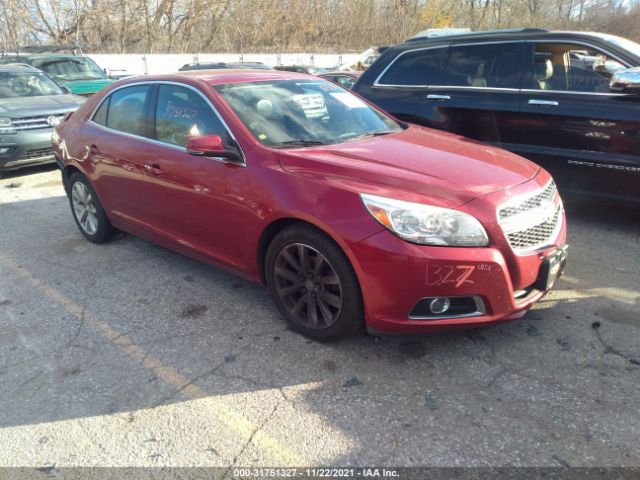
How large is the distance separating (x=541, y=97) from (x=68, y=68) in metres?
12.1

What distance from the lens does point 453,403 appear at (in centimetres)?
269

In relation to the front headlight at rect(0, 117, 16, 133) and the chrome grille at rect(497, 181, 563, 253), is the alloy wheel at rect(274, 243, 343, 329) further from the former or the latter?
the front headlight at rect(0, 117, 16, 133)

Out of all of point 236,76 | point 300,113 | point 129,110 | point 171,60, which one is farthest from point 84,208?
point 171,60

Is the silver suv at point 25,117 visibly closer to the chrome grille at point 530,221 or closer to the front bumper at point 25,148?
the front bumper at point 25,148

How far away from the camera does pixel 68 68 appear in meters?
13.3

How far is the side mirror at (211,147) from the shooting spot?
3.37 meters

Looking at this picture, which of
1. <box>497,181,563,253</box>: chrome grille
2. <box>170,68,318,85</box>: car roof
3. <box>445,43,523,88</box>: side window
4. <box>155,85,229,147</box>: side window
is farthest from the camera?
<box>445,43,523,88</box>: side window

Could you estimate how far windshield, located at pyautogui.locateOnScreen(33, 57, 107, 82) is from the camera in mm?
13062

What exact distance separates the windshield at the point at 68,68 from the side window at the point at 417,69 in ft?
32.6

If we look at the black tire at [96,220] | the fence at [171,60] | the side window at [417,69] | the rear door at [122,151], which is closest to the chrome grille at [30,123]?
the black tire at [96,220]

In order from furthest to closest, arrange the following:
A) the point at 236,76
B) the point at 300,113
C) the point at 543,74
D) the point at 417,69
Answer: the point at 417,69, the point at 543,74, the point at 236,76, the point at 300,113

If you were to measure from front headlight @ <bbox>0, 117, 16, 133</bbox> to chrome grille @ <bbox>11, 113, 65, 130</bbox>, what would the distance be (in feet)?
0.17

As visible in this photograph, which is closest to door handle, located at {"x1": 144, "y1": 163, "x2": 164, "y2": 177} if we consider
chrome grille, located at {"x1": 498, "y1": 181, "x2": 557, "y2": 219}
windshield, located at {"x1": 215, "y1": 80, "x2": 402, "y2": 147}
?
windshield, located at {"x1": 215, "y1": 80, "x2": 402, "y2": 147}

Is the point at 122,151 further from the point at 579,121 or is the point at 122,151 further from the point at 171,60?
the point at 171,60
